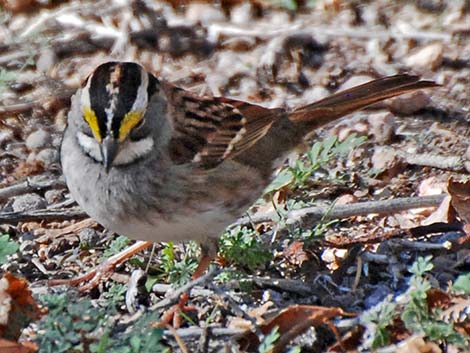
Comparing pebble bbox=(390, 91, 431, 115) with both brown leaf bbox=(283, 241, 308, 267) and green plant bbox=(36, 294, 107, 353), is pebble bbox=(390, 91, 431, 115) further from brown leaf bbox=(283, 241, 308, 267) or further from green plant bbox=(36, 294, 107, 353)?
green plant bbox=(36, 294, 107, 353)

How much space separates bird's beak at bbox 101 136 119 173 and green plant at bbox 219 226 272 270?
2.40 feet

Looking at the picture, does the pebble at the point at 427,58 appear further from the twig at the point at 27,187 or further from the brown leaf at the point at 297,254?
the twig at the point at 27,187

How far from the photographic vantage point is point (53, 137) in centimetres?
614

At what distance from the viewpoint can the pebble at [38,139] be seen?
607 centimetres

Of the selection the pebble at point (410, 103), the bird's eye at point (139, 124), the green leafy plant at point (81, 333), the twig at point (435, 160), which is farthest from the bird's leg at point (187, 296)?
the pebble at point (410, 103)

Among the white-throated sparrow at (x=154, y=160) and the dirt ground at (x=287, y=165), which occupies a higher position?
the white-throated sparrow at (x=154, y=160)

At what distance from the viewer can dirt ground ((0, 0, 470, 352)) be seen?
4.41 meters

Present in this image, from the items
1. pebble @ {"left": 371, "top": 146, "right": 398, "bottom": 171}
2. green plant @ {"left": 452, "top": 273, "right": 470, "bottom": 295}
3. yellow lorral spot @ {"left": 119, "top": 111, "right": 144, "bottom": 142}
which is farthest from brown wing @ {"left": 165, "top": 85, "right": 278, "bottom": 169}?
green plant @ {"left": 452, "top": 273, "right": 470, "bottom": 295}

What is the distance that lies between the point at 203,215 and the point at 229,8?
273 centimetres

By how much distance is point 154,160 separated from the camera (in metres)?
4.66

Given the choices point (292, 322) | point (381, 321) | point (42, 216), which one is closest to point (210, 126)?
point (42, 216)

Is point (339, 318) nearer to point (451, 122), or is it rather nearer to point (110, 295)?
point (110, 295)

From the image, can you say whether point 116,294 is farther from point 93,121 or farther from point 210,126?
point 210,126

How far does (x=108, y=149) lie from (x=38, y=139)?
1.87 meters
